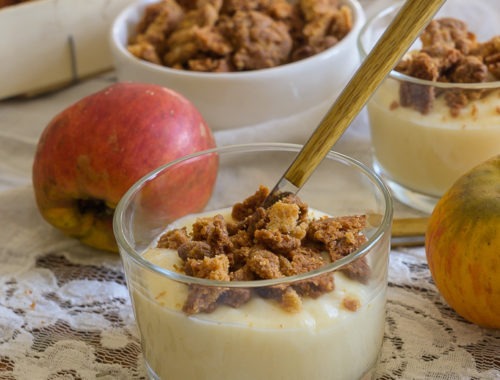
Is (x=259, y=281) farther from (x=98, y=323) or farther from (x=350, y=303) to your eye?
(x=98, y=323)

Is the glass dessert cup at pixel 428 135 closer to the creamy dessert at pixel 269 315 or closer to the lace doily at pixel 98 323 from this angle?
the lace doily at pixel 98 323

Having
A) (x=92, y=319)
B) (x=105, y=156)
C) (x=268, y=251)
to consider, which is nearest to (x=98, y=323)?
(x=92, y=319)

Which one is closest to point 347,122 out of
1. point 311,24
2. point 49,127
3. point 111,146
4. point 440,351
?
point 440,351

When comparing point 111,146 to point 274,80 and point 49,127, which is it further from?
point 274,80

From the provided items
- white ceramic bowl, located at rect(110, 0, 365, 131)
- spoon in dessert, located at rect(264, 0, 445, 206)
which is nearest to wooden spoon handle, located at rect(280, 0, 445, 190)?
spoon in dessert, located at rect(264, 0, 445, 206)

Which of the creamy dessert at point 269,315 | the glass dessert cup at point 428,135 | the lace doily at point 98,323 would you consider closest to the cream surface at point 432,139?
the glass dessert cup at point 428,135

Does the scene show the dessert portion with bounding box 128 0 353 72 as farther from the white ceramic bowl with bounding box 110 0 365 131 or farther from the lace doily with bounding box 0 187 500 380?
the lace doily with bounding box 0 187 500 380
